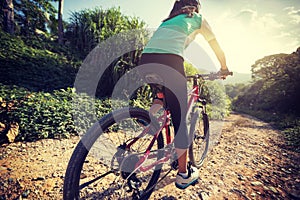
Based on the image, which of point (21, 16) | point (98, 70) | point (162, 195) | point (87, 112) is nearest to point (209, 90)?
point (98, 70)

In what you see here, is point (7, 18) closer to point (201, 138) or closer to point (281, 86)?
point (201, 138)

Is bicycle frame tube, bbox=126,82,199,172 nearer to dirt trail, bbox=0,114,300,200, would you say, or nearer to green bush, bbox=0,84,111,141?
dirt trail, bbox=0,114,300,200

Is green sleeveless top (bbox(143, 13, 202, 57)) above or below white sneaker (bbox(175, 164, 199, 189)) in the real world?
above

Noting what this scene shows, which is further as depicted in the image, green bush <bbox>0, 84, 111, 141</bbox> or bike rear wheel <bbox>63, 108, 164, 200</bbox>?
green bush <bbox>0, 84, 111, 141</bbox>

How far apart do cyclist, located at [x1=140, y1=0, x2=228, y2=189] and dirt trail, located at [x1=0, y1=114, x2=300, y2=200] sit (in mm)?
535

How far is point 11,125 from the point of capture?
2.74m

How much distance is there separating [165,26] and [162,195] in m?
2.21

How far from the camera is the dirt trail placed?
77.1 inches

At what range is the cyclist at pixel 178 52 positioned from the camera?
1835mm

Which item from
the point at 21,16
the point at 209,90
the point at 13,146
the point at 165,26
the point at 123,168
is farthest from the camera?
the point at 21,16

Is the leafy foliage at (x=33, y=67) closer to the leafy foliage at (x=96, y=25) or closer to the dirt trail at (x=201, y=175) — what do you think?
the leafy foliage at (x=96, y=25)

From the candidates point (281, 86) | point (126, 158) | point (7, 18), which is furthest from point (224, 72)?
point (281, 86)

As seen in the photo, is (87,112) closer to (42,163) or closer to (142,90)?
(42,163)

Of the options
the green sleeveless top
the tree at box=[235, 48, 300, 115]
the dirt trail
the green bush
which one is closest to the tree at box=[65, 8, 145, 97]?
the green bush
